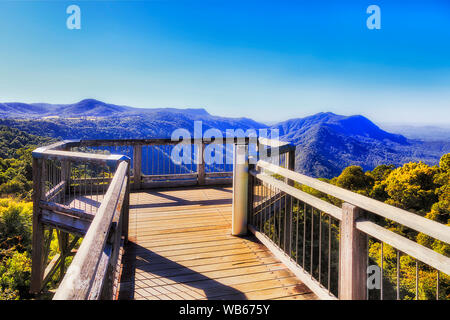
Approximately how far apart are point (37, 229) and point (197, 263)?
392 cm

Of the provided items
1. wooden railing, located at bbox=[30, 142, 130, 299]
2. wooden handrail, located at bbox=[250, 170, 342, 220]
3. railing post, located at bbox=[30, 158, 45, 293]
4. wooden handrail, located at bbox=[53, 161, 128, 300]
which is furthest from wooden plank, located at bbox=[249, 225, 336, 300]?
railing post, located at bbox=[30, 158, 45, 293]

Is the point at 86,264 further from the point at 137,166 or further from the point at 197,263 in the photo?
the point at 137,166

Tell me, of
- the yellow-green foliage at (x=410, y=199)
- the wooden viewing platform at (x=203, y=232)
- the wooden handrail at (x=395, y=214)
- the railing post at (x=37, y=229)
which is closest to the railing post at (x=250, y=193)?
the wooden viewing platform at (x=203, y=232)

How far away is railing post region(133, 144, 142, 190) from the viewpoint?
779cm

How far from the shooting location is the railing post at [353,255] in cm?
229

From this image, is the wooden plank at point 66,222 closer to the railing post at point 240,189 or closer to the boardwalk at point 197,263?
the boardwalk at point 197,263

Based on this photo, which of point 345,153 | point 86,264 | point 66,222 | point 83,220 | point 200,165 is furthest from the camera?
point 345,153

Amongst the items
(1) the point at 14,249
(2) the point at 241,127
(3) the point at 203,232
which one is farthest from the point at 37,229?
(2) the point at 241,127

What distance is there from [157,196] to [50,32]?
179ft

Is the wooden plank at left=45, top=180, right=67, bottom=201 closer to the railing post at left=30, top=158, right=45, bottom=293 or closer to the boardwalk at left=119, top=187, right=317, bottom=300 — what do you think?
the railing post at left=30, top=158, right=45, bottom=293

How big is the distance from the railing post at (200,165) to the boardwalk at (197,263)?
2.64 meters

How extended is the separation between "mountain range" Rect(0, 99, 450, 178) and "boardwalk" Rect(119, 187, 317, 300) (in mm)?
3033

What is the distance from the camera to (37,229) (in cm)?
579
